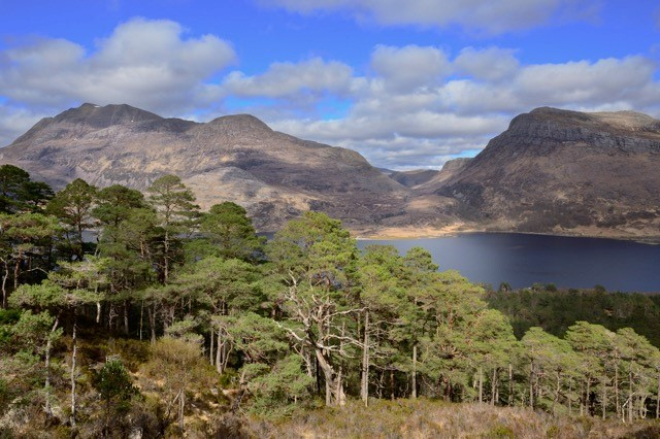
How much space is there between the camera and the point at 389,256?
1398 inches

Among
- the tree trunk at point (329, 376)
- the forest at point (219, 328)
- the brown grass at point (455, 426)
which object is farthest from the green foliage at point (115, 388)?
the tree trunk at point (329, 376)

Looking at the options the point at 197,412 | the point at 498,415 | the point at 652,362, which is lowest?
the point at 652,362

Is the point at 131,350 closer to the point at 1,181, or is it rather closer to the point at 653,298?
the point at 1,181

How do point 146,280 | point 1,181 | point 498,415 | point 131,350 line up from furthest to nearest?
point 146,280, point 1,181, point 131,350, point 498,415

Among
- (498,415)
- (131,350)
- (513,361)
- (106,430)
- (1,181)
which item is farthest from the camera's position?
(513,361)

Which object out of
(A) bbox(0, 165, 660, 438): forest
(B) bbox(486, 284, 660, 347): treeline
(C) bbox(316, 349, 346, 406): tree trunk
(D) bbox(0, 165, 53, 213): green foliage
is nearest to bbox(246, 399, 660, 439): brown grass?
(C) bbox(316, 349, 346, 406): tree trunk

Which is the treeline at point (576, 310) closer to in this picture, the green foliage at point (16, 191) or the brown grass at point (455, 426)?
the brown grass at point (455, 426)

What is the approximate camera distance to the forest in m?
16.3

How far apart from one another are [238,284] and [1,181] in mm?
21943

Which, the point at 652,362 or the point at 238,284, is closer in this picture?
the point at 238,284

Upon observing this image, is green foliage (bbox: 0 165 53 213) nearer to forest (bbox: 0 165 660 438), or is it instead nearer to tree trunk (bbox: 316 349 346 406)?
forest (bbox: 0 165 660 438)

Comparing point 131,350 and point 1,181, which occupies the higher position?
point 1,181

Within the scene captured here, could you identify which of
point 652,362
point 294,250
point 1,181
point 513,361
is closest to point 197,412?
point 294,250

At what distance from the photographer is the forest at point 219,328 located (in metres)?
16.3
